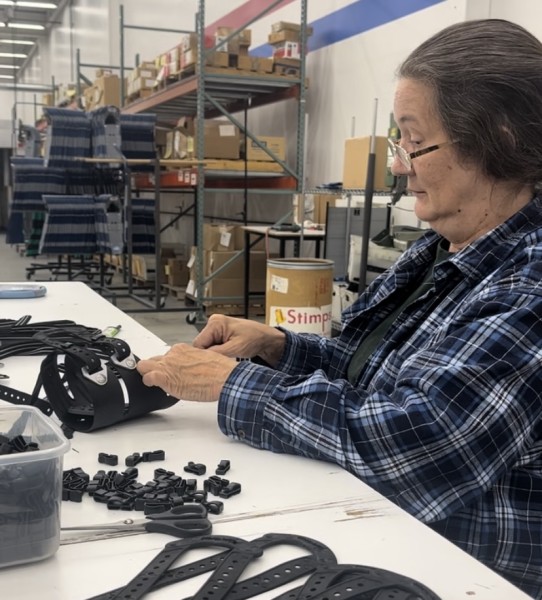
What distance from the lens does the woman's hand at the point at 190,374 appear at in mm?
1026

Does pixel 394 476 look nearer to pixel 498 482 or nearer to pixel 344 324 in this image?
pixel 498 482

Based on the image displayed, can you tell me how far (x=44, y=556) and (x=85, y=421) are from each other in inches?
14.5

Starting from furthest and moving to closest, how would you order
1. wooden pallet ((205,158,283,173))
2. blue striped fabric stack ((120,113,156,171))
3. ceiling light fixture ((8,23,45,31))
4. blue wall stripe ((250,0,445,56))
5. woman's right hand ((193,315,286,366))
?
ceiling light fixture ((8,23,45,31)), blue striped fabric stack ((120,113,156,171)), wooden pallet ((205,158,283,173)), blue wall stripe ((250,0,445,56)), woman's right hand ((193,315,286,366))

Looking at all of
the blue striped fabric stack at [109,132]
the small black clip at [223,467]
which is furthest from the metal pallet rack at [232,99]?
the small black clip at [223,467]

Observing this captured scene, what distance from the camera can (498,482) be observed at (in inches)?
35.2

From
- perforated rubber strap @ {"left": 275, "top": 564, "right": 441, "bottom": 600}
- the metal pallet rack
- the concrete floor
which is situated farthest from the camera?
the metal pallet rack

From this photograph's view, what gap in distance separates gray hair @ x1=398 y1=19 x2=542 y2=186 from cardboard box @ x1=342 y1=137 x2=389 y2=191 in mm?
2580

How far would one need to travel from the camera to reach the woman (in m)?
0.82

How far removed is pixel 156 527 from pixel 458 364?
41 cm

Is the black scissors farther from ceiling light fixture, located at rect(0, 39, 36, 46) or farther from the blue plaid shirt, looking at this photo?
ceiling light fixture, located at rect(0, 39, 36, 46)

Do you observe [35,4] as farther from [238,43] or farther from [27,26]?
[238,43]

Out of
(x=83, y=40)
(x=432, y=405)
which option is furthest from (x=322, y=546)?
(x=83, y=40)

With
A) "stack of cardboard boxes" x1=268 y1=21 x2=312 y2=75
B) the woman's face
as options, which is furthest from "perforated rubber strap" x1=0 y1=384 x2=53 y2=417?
"stack of cardboard boxes" x1=268 y1=21 x2=312 y2=75

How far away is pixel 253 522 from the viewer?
28.9 inches
